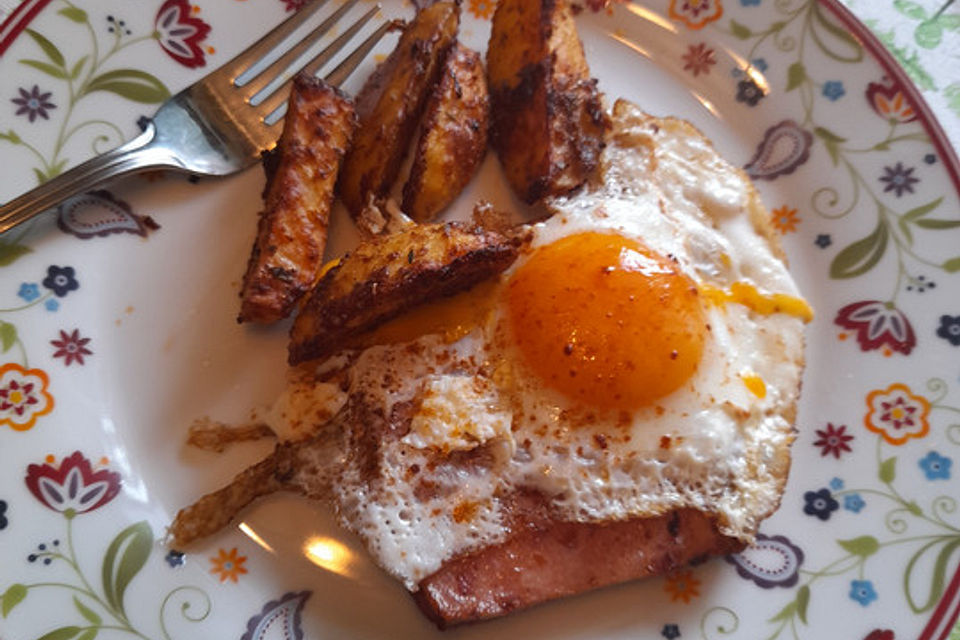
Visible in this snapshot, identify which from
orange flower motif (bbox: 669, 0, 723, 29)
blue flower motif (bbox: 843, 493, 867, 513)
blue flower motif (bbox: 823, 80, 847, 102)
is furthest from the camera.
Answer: orange flower motif (bbox: 669, 0, 723, 29)

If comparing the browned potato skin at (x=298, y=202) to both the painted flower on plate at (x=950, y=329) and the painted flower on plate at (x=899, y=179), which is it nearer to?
the painted flower on plate at (x=899, y=179)

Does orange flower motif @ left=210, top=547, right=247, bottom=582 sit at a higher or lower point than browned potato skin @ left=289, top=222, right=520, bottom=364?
lower

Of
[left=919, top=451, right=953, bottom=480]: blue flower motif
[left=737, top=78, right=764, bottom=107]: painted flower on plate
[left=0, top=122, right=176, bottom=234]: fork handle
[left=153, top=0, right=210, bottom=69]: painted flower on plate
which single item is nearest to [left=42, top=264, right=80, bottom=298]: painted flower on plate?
[left=0, top=122, right=176, bottom=234]: fork handle

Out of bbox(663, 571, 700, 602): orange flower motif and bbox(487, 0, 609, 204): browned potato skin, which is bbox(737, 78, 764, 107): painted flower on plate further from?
bbox(663, 571, 700, 602): orange flower motif

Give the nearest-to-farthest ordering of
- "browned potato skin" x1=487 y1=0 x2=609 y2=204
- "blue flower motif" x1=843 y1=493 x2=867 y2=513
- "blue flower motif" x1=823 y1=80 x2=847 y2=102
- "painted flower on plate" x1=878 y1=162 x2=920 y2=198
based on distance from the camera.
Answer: "blue flower motif" x1=843 y1=493 x2=867 y2=513 < "browned potato skin" x1=487 y1=0 x2=609 y2=204 < "painted flower on plate" x1=878 y1=162 x2=920 y2=198 < "blue flower motif" x1=823 y1=80 x2=847 y2=102

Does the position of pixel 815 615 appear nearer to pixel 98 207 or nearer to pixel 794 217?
pixel 794 217

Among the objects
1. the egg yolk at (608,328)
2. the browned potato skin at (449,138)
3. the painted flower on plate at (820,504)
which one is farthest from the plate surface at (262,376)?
the egg yolk at (608,328)
